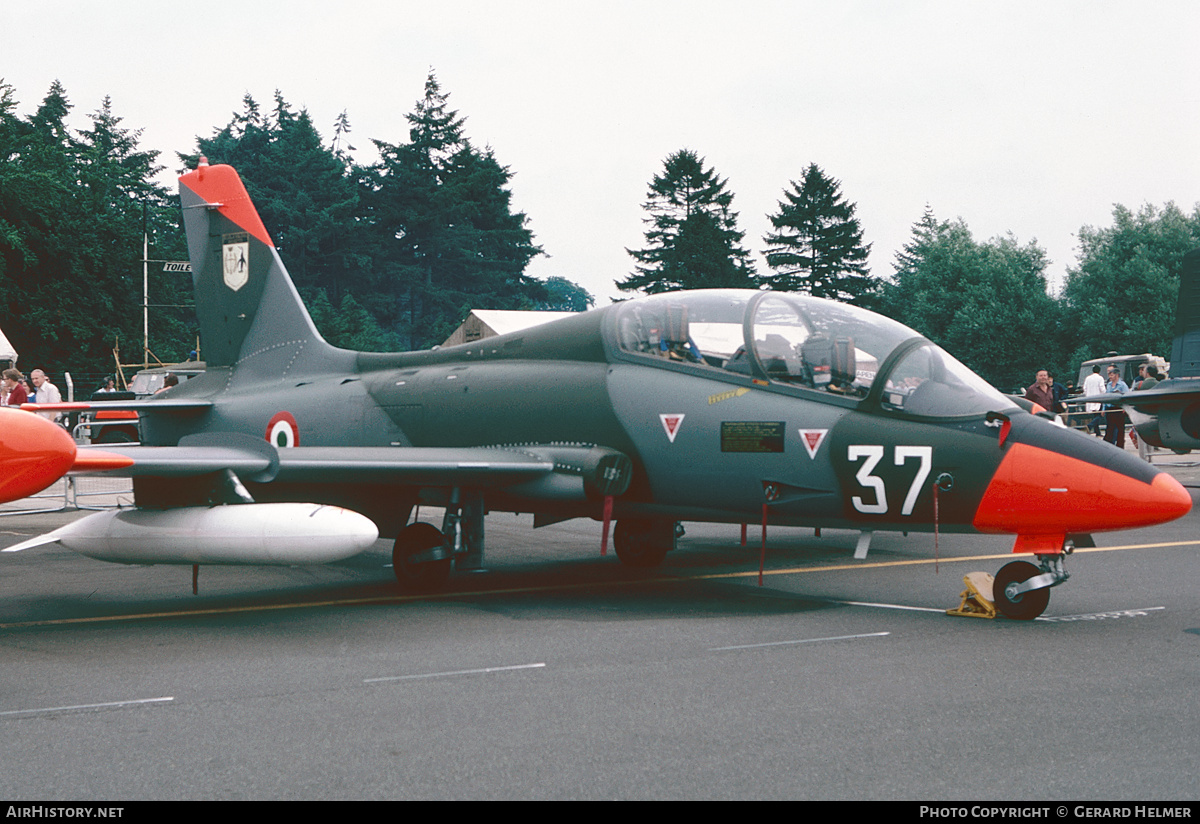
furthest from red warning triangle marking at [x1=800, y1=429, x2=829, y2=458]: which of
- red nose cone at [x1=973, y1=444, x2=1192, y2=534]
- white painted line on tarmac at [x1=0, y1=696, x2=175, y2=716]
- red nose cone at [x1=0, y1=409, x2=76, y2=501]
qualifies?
red nose cone at [x1=0, y1=409, x2=76, y2=501]

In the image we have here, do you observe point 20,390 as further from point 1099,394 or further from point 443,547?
point 1099,394

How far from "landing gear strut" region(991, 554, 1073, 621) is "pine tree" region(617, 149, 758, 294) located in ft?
213

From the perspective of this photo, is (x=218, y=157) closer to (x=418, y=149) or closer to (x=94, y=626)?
(x=418, y=149)

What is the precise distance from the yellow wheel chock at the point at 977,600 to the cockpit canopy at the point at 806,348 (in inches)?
46.8

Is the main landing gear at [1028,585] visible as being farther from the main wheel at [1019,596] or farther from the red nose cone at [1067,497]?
the red nose cone at [1067,497]

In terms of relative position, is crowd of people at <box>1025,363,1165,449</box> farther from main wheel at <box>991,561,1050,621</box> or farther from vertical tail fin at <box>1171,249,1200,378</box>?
main wheel at <box>991,561,1050,621</box>

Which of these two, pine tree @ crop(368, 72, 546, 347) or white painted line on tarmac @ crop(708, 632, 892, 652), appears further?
pine tree @ crop(368, 72, 546, 347)

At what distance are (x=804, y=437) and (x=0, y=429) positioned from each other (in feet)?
15.4

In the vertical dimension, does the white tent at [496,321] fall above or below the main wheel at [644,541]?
above

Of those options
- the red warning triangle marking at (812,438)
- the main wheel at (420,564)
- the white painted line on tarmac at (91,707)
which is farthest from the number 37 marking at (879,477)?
the white painted line on tarmac at (91,707)

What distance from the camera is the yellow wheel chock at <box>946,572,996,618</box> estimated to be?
6996mm

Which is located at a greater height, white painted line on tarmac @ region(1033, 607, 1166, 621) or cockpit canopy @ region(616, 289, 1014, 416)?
cockpit canopy @ region(616, 289, 1014, 416)

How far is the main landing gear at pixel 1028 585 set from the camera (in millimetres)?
6641

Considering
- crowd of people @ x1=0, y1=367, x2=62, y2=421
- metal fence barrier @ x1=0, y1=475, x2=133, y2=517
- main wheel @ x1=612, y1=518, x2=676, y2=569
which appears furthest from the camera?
crowd of people @ x1=0, y1=367, x2=62, y2=421
